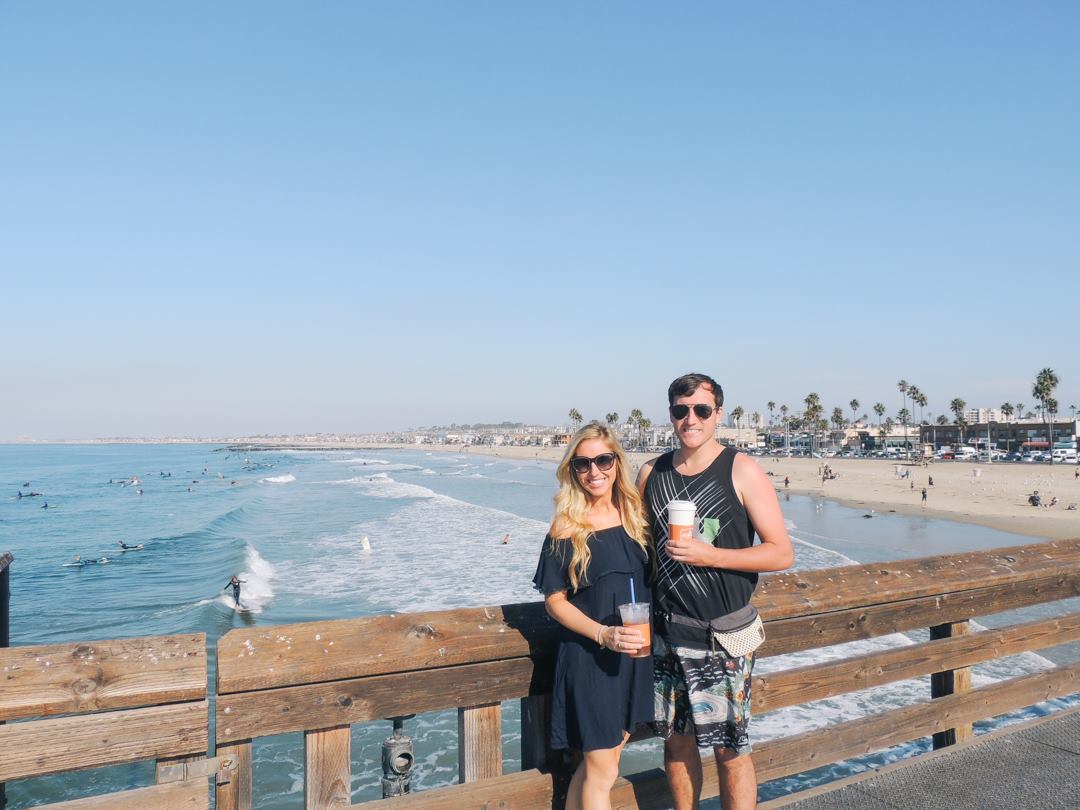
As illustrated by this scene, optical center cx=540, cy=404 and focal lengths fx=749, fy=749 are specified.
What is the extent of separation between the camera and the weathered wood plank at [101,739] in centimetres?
192

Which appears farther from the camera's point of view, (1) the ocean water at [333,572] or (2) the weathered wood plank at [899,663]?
(1) the ocean water at [333,572]

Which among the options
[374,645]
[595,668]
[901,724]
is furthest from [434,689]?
[901,724]

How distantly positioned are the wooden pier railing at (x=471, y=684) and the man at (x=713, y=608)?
0.33 meters

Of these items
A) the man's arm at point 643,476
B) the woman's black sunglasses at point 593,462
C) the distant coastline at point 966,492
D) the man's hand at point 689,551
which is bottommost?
the distant coastline at point 966,492

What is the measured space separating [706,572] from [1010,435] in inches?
5209

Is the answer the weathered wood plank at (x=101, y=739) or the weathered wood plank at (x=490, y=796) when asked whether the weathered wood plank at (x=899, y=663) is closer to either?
the weathered wood plank at (x=490, y=796)

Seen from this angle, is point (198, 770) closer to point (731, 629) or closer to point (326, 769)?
point (326, 769)

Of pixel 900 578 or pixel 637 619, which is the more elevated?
pixel 637 619

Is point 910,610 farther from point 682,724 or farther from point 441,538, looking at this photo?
point 441,538

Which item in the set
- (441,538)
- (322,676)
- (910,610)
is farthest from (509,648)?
(441,538)

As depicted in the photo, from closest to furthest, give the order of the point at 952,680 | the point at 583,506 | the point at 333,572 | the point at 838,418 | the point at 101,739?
the point at 101,739, the point at 583,506, the point at 952,680, the point at 333,572, the point at 838,418

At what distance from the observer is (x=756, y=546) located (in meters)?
2.53

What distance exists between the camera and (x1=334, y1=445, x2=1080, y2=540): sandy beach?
126 feet

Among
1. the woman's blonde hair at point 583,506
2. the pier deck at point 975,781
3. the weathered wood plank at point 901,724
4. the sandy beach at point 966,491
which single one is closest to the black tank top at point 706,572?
the woman's blonde hair at point 583,506
